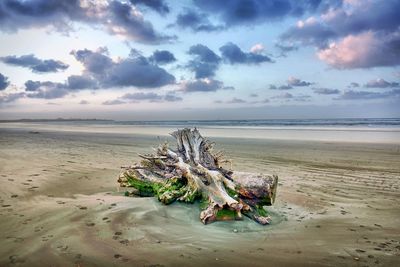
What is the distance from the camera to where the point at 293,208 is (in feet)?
19.8

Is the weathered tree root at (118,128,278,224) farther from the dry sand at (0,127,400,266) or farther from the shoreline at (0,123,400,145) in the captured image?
the shoreline at (0,123,400,145)

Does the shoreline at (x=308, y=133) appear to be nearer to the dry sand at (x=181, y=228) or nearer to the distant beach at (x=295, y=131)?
the distant beach at (x=295, y=131)

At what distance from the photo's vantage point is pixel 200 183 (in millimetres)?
5570

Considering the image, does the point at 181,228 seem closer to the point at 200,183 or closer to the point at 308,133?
the point at 200,183

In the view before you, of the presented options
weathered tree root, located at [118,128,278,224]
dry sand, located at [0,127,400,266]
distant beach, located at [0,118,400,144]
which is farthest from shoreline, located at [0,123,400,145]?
weathered tree root, located at [118,128,278,224]

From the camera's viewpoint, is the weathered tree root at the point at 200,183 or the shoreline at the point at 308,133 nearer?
the weathered tree root at the point at 200,183

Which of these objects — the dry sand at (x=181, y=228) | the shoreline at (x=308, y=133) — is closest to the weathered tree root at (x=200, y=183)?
the dry sand at (x=181, y=228)

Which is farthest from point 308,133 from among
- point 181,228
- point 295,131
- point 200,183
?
point 181,228

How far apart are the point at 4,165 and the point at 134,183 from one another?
5.41 meters

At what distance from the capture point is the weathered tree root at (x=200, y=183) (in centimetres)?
505

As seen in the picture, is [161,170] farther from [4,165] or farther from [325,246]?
[4,165]

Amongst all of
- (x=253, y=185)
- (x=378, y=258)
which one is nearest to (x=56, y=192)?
(x=253, y=185)

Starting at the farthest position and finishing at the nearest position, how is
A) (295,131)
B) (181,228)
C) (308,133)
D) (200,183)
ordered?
(295,131), (308,133), (200,183), (181,228)

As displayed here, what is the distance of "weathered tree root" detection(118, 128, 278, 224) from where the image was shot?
505 centimetres
